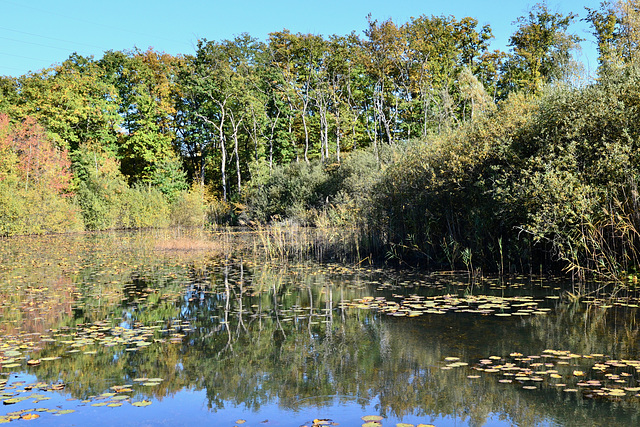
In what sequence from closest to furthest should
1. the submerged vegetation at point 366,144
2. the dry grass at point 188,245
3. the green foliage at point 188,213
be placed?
the submerged vegetation at point 366,144
the dry grass at point 188,245
the green foliage at point 188,213

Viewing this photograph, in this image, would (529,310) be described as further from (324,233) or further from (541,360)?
(324,233)

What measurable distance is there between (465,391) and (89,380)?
321 cm

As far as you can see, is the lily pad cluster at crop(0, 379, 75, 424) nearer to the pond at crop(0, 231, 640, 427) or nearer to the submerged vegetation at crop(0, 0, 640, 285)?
the pond at crop(0, 231, 640, 427)

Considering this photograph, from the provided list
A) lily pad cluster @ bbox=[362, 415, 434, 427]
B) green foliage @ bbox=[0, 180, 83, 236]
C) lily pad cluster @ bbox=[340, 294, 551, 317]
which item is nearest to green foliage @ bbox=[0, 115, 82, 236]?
green foliage @ bbox=[0, 180, 83, 236]

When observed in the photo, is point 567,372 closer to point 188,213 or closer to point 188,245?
point 188,245

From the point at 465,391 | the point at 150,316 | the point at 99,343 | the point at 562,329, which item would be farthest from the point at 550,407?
the point at 150,316

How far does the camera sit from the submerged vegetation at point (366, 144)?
9.95 meters

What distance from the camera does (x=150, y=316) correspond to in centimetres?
769

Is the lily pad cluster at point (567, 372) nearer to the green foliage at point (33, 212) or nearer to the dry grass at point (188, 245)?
the dry grass at point (188, 245)

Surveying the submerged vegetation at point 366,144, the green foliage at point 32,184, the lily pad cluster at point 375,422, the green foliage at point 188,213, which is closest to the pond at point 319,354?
the lily pad cluster at point 375,422

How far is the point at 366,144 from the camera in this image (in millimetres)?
45406

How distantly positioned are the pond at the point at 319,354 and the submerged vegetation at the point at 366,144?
1.72 metres

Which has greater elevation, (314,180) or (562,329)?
(314,180)

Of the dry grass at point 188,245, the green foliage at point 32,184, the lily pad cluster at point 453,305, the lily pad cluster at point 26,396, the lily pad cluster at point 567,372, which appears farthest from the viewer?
the green foliage at point 32,184
